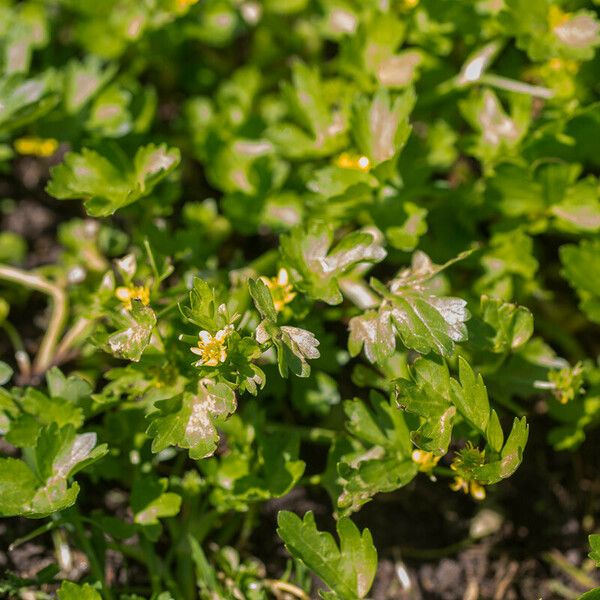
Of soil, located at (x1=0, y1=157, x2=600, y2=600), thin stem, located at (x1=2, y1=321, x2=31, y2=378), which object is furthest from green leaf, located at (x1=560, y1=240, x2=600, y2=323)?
thin stem, located at (x1=2, y1=321, x2=31, y2=378)

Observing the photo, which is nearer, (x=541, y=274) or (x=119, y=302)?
(x=119, y=302)

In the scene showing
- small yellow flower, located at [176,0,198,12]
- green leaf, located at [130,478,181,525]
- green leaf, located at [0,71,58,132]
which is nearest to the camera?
green leaf, located at [130,478,181,525]

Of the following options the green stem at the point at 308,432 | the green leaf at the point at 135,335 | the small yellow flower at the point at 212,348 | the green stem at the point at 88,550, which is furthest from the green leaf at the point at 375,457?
the green stem at the point at 88,550

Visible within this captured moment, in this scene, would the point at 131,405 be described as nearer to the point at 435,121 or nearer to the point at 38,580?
the point at 38,580

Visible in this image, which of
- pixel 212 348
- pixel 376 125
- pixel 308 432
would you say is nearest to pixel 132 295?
pixel 212 348

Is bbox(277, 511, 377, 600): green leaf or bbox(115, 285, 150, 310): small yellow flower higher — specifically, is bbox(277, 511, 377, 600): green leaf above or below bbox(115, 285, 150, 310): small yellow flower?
below

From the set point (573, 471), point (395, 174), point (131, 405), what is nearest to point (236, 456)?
point (131, 405)

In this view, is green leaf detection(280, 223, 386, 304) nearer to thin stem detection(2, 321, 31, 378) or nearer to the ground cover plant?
the ground cover plant

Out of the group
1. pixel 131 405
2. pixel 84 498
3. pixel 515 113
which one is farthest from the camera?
pixel 515 113
